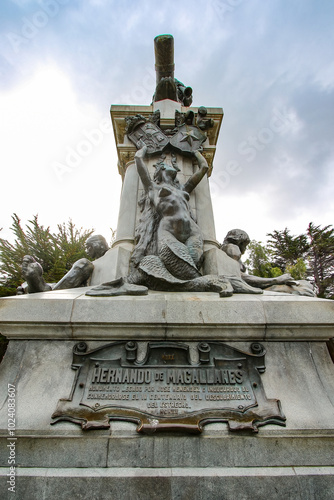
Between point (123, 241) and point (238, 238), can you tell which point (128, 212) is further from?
point (238, 238)

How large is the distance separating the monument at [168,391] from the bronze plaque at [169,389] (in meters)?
0.01

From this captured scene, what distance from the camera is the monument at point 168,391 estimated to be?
194cm

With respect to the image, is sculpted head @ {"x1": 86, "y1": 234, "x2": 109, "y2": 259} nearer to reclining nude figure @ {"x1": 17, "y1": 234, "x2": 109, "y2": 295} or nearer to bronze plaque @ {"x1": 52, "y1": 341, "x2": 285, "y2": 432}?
reclining nude figure @ {"x1": 17, "y1": 234, "x2": 109, "y2": 295}

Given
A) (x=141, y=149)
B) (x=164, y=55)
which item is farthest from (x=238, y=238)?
(x=164, y=55)

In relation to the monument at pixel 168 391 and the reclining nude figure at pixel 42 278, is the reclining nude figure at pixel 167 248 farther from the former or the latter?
the reclining nude figure at pixel 42 278

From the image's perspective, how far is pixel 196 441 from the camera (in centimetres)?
212

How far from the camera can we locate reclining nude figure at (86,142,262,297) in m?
3.51

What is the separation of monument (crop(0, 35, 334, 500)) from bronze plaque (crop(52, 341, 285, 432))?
Result: 0.04ft

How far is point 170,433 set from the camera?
2.15 m

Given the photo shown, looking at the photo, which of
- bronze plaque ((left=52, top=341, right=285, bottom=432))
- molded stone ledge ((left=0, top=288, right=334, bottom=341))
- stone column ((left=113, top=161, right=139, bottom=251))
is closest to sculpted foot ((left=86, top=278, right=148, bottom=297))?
molded stone ledge ((left=0, top=288, right=334, bottom=341))

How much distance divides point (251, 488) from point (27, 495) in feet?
5.59

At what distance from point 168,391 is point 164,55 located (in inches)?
378

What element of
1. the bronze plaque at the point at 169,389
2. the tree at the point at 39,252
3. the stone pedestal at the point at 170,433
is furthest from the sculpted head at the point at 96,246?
the tree at the point at 39,252

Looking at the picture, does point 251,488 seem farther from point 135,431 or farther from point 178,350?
point 178,350
